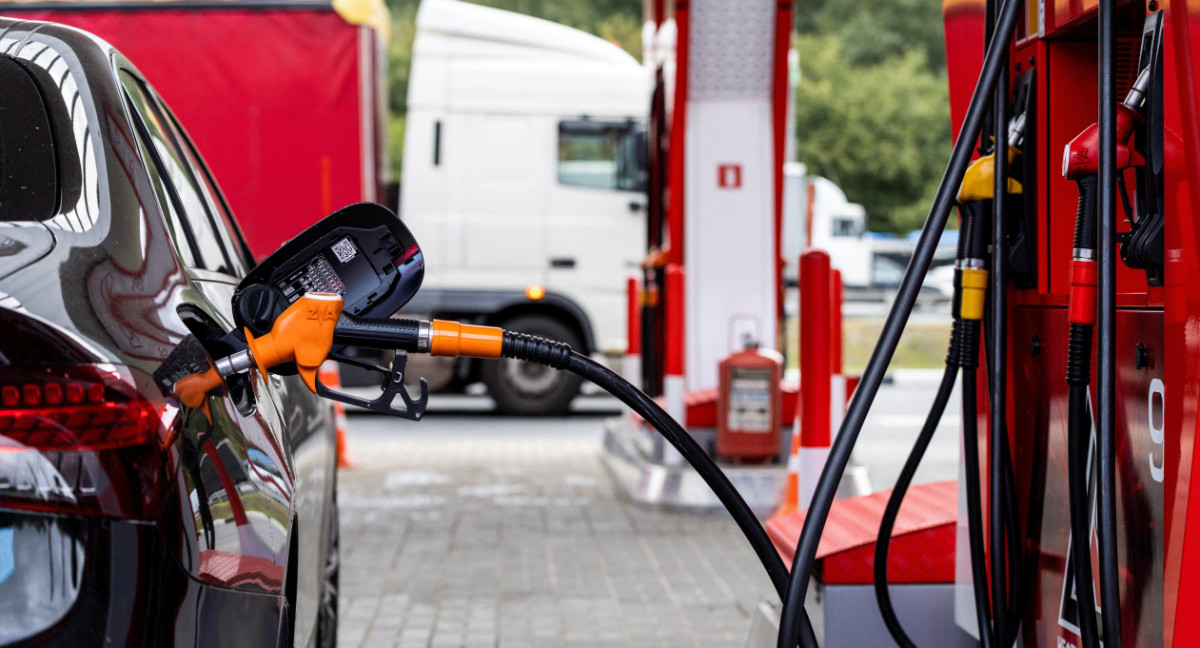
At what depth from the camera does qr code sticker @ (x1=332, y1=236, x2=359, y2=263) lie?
2090mm

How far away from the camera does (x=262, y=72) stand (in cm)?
1124

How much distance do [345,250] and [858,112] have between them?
118 feet

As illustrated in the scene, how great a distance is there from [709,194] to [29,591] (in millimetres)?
6784

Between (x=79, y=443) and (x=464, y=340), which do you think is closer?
(x=79, y=443)

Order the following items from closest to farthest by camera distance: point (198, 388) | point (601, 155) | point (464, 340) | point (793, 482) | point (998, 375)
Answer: point (198, 388), point (464, 340), point (998, 375), point (793, 482), point (601, 155)

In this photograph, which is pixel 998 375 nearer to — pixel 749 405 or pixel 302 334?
pixel 302 334

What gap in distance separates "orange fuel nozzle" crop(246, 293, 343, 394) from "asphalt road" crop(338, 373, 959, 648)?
3025 mm

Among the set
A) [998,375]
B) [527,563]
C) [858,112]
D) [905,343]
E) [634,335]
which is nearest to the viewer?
[998,375]

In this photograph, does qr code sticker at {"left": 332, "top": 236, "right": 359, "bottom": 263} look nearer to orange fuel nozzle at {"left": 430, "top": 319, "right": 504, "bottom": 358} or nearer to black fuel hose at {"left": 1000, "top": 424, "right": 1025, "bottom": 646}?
orange fuel nozzle at {"left": 430, "top": 319, "right": 504, "bottom": 358}

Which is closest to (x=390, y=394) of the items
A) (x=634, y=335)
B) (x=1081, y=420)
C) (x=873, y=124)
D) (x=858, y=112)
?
(x=1081, y=420)

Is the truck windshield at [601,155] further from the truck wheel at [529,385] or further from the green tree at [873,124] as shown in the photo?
the green tree at [873,124]

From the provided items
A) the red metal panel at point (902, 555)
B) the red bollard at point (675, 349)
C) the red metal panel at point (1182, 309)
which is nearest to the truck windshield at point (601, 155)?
the red bollard at point (675, 349)

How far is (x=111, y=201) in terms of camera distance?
7.00 feet

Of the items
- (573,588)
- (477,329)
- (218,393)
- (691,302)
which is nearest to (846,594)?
(477,329)
